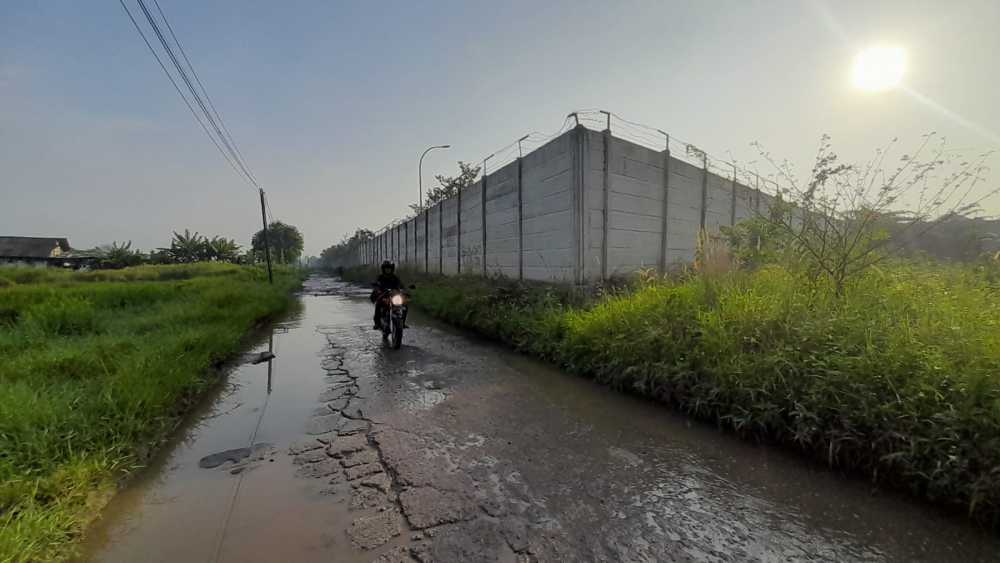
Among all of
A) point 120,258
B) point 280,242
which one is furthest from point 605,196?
point 280,242

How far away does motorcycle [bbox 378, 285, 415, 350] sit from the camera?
620 centimetres

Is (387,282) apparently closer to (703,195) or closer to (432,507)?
(432,507)

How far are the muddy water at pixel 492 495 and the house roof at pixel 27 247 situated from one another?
51.3m

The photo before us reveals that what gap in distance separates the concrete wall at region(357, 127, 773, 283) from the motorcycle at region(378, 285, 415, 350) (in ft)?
10.4

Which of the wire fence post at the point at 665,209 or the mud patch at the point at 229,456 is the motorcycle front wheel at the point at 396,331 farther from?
the wire fence post at the point at 665,209

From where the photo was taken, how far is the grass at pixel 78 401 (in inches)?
72.8

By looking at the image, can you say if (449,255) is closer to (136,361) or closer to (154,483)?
(136,361)

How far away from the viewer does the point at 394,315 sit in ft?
20.5

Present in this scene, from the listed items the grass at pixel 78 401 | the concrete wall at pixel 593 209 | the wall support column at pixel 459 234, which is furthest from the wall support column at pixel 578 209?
the wall support column at pixel 459 234

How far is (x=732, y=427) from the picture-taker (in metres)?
3.06

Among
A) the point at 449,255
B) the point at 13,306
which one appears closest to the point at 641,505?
the point at 13,306

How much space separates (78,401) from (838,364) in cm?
573

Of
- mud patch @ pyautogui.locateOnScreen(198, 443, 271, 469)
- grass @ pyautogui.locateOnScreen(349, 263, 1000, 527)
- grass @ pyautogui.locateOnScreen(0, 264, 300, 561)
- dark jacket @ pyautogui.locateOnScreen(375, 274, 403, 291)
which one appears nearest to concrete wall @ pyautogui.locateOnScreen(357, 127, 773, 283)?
grass @ pyautogui.locateOnScreen(349, 263, 1000, 527)

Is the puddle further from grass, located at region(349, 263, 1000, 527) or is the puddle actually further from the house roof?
the house roof
